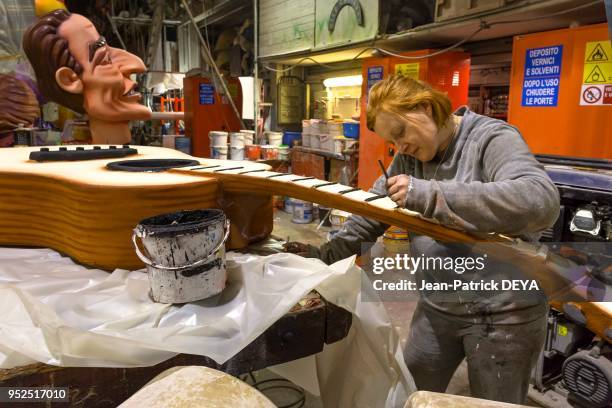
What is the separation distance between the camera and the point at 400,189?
4.09 ft

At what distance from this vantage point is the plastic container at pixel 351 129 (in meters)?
5.08

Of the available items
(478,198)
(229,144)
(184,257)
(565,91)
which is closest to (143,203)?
(184,257)

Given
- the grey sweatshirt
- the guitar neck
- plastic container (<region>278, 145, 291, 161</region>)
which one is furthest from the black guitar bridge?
plastic container (<region>278, 145, 291, 161</region>)

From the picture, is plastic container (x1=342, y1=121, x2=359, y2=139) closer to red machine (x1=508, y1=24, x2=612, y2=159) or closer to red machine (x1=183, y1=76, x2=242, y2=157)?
red machine (x1=183, y1=76, x2=242, y2=157)

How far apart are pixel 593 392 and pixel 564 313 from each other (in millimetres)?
373

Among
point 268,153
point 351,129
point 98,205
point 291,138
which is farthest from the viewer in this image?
point 291,138

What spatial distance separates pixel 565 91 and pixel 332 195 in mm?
2105

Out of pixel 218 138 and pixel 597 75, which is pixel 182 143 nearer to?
pixel 218 138

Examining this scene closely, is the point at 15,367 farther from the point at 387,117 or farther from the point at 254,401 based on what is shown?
the point at 387,117

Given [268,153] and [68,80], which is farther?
[268,153]

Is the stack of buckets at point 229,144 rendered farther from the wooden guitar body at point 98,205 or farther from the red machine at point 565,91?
the wooden guitar body at point 98,205

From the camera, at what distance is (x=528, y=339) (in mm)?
1442

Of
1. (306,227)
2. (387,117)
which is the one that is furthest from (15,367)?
(306,227)

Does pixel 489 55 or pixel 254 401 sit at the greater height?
pixel 489 55
